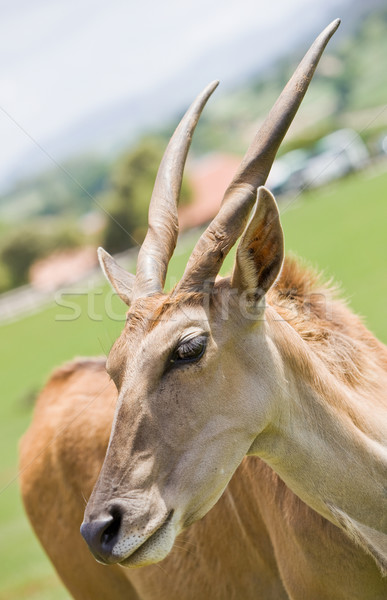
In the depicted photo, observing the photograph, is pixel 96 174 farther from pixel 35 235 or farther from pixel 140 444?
pixel 140 444

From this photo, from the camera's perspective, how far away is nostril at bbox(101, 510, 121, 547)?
12.5 ft

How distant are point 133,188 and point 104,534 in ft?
291

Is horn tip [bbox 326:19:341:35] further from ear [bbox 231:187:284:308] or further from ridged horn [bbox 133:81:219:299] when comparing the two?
ear [bbox 231:187:284:308]

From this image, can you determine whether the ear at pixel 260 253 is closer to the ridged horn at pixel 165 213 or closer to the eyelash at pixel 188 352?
the eyelash at pixel 188 352

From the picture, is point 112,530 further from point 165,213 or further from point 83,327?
point 83,327

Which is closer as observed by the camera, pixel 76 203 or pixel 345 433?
pixel 345 433

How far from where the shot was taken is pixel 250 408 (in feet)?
13.8

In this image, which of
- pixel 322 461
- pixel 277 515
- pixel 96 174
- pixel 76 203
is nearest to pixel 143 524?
pixel 322 461

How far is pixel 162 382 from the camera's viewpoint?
4145mm

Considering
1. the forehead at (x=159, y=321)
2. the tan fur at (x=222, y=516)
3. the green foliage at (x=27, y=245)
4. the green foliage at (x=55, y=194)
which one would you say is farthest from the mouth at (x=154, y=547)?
the green foliage at (x=55, y=194)

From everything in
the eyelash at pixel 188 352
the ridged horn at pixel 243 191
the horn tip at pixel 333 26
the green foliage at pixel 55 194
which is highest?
the green foliage at pixel 55 194

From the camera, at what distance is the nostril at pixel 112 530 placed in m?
3.81

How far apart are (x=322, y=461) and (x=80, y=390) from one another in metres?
3.38

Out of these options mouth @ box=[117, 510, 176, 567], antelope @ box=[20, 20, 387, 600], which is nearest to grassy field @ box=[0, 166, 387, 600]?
antelope @ box=[20, 20, 387, 600]
